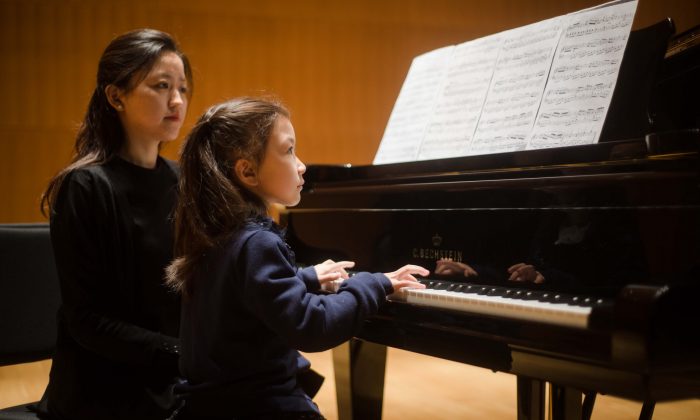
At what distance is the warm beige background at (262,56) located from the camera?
511 centimetres

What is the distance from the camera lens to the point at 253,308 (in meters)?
1.37

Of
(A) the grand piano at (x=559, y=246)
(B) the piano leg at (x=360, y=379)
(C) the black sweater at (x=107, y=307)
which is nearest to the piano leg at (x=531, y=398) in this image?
(A) the grand piano at (x=559, y=246)

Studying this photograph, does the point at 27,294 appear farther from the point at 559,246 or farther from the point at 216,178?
the point at 559,246

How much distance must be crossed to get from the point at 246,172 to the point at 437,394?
2.52 m

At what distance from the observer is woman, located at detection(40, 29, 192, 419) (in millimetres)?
1740

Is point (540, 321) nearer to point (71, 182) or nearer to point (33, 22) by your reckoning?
point (71, 182)

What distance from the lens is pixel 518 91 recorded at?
6.27ft

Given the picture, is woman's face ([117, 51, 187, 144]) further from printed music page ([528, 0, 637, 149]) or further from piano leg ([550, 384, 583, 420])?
piano leg ([550, 384, 583, 420])

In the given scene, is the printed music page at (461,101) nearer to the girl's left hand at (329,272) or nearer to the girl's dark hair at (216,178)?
the girl's left hand at (329,272)

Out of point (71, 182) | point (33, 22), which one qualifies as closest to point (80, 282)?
point (71, 182)

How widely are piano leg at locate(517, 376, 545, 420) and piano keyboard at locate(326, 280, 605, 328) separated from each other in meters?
0.25

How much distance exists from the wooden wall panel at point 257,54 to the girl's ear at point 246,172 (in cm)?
338

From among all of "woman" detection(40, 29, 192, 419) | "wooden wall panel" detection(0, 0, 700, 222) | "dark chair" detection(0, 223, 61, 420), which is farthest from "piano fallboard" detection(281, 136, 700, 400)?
"wooden wall panel" detection(0, 0, 700, 222)

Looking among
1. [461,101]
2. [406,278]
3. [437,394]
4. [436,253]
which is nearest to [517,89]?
[461,101]
